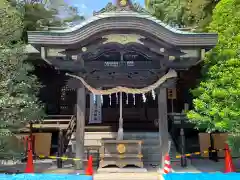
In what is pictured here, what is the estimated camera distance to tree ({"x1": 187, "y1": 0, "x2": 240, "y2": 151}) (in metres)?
8.16

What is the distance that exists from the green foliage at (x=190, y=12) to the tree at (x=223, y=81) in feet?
5.83

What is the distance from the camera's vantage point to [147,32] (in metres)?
8.98

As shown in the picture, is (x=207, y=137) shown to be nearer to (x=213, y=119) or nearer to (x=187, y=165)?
(x=187, y=165)

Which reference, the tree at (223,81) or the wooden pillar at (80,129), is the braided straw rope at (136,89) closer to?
the wooden pillar at (80,129)

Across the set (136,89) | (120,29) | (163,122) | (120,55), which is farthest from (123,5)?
(163,122)

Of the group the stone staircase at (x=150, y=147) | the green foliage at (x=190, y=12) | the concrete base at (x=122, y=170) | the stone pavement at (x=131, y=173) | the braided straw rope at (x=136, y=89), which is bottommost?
the stone pavement at (x=131, y=173)

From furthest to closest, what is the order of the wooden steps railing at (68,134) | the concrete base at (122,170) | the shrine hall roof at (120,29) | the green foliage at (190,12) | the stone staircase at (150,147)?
the green foliage at (190,12), the wooden steps railing at (68,134), the stone staircase at (150,147), the concrete base at (122,170), the shrine hall roof at (120,29)

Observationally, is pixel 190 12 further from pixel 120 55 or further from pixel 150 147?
pixel 150 147

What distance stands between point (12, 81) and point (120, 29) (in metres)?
4.02

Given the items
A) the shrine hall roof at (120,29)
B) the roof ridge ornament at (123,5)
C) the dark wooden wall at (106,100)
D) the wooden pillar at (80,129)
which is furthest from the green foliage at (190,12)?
the wooden pillar at (80,129)

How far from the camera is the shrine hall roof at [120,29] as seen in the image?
8867mm

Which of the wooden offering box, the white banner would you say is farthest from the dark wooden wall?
the wooden offering box

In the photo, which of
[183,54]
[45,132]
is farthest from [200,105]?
[45,132]

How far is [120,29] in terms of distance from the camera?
897 cm
